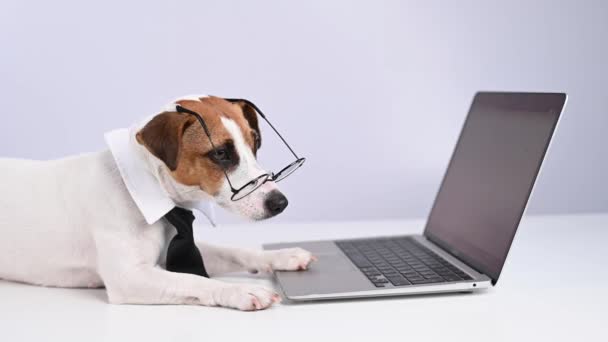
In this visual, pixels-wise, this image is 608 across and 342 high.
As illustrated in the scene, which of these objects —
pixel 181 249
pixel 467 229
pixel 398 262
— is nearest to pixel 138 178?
pixel 181 249

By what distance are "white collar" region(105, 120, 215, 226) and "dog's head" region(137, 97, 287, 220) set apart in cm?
3

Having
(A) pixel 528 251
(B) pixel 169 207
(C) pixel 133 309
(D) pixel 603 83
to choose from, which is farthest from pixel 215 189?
(D) pixel 603 83

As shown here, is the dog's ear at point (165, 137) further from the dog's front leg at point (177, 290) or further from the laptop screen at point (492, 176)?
the laptop screen at point (492, 176)

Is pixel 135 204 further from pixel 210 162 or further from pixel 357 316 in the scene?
pixel 357 316

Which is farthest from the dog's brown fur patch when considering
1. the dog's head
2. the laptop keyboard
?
the laptop keyboard

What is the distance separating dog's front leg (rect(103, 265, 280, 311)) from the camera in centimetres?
133

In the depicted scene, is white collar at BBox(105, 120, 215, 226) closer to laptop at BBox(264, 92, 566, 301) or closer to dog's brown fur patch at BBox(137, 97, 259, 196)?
dog's brown fur patch at BBox(137, 97, 259, 196)

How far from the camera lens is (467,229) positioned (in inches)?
66.4

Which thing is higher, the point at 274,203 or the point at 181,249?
the point at 274,203

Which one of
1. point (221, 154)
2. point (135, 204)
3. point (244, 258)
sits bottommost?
point (244, 258)

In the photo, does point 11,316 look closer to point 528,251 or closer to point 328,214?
point 528,251

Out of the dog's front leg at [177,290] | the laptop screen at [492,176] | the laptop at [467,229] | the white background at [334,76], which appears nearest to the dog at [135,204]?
the dog's front leg at [177,290]

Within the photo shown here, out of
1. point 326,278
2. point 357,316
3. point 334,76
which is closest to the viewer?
point 357,316

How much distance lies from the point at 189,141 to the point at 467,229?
0.68 m
